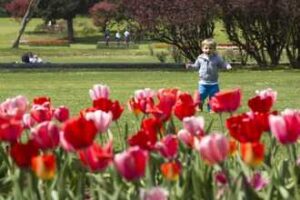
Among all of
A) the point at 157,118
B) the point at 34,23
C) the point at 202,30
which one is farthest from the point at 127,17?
the point at 34,23

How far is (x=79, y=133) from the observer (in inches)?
141

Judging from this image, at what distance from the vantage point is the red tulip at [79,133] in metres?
3.55

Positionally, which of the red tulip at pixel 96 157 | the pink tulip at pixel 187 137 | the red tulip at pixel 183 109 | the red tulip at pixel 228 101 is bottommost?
the pink tulip at pixel 187 137

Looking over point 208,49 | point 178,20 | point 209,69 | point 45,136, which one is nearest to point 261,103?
point 45,136

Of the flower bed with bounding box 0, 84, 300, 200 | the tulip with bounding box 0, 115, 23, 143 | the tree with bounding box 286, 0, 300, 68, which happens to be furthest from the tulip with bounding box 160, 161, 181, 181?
the tree with bounding box 286, 0, 300, 68

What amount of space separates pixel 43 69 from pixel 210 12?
693cm

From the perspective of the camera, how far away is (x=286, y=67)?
3394 centimetres

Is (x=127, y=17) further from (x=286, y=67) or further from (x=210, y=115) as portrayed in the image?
(x=210, y=115)

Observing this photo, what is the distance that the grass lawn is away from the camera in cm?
1853

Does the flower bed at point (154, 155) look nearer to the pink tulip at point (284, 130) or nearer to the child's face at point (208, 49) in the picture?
the pink tulip at point (284, 130)

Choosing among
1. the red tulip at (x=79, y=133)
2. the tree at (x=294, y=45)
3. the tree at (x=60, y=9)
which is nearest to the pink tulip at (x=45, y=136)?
the red tulip at (x=79, y=133)

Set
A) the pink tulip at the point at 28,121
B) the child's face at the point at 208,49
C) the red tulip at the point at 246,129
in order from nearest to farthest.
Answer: the red tulip at the point at 246,129
the pink tulip at the point at 28,121
the child's face at the point at 208,49

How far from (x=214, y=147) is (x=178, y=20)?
30.6 metres

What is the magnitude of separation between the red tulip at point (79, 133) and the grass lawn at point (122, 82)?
10.9m
